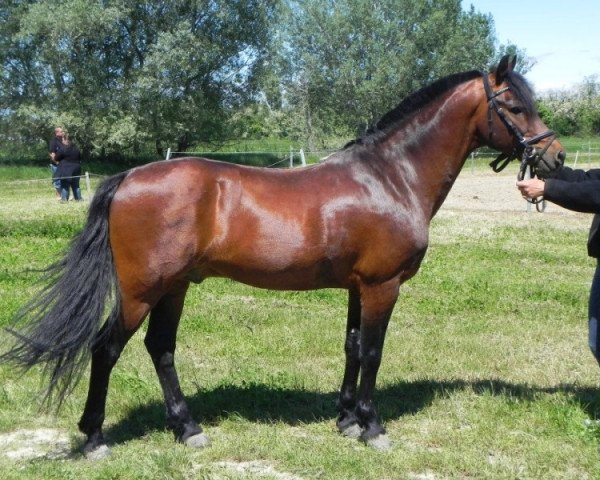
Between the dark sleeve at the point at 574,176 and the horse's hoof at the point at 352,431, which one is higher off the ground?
the dark sleeve at the point at 574,176

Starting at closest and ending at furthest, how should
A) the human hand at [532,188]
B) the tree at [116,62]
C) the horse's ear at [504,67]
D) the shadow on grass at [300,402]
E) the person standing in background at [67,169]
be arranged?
the human hand at [532,188] → the horse's ear at [504,67] → the shadow on grass at [300,402] → the person standing in background at [67,169] → the tree at [116,62]

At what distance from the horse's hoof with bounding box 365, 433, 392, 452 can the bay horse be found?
0.01 metres

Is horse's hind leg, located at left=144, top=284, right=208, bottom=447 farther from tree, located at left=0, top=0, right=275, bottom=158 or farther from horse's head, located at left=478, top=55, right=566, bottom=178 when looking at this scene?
tree, located at left=0, top=0, right=275, bottom=158

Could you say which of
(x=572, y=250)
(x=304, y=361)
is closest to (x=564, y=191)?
(x=304, y=361)

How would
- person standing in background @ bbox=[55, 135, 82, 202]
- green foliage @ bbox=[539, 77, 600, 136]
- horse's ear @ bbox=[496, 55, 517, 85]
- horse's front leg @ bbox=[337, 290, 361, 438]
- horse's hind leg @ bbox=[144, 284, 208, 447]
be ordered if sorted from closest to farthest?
horse's ear @ bbox=[496, 55, 517, 85]
horse's hind leg @ bbox=[144, 284, 208, 447]
horse's front leg @ bbox=[337, 290, 361, 438]
person standing in background @ bbox=[55, 135, 82, 202]
green foliage @ bbox=[539, 77, 600, 136]

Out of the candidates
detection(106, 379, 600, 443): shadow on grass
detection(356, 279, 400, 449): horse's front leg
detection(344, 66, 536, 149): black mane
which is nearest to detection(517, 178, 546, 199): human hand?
detection(344, 66, 536, 149): black mane

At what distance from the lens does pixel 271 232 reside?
4.20 m

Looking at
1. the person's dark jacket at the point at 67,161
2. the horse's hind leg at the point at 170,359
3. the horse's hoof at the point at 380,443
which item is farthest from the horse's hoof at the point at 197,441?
the person's dark jacket at the point at 67,161

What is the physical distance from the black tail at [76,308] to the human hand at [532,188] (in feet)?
7.89

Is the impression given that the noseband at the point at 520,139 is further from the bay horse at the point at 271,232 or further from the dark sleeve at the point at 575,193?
the dark sleeve at the point at 575,193

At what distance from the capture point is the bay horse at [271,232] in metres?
4.09

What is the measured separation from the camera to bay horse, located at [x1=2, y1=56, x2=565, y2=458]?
4.09m

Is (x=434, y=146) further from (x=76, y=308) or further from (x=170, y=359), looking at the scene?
(x=76, y=308)

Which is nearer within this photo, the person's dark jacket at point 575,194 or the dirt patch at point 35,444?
the person's dark jacket at point 575,194
